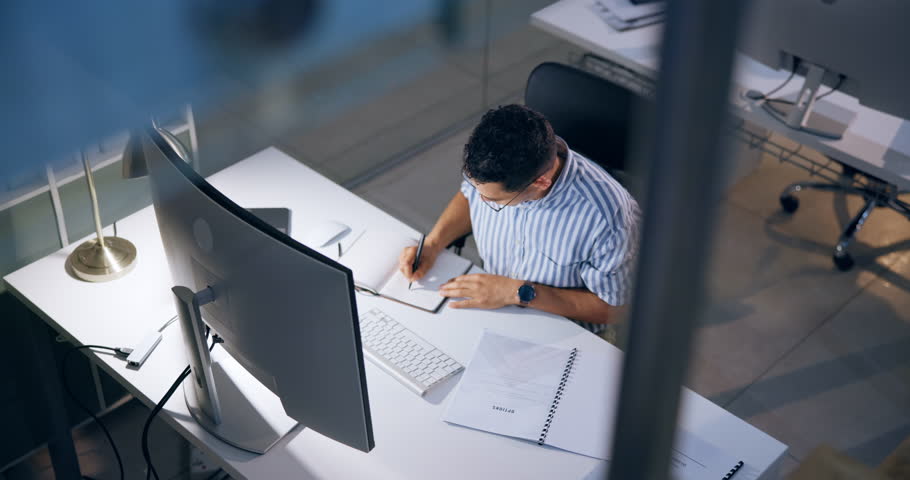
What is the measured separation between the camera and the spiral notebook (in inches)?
65.6

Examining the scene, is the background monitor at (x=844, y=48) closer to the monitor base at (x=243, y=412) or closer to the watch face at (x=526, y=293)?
the watch face at (x=526, y=293)

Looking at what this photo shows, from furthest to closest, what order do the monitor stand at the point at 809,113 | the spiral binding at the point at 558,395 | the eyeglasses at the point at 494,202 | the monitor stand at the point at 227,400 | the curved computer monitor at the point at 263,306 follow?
the monitor stand at the point at 809,113 → the eyeglasses at the point at 494,202 → the spiral binding at the point at 558,395 → the monitor stand at the point at 227,400 → the curved computer monitor at the point at 263,306

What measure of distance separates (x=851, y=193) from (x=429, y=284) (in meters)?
1.92

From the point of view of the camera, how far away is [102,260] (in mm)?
1998

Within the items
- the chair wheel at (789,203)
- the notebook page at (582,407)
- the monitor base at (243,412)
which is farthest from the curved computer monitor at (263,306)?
the chair wheel at (789,203)

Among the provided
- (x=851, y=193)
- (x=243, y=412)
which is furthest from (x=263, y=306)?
(x=851, y=193)

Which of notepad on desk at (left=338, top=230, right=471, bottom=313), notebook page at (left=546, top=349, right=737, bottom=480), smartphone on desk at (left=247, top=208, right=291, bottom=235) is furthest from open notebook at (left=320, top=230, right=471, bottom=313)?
notebook page at (left=546, top=349, right=737, bottom=480)

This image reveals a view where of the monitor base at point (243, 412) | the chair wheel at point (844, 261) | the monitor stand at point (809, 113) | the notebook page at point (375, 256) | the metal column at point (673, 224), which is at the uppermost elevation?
the metal column at point (673, 224)

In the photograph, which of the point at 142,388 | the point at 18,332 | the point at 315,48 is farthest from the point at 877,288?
the point at 315,48

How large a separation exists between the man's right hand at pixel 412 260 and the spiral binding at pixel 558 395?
1.27ft

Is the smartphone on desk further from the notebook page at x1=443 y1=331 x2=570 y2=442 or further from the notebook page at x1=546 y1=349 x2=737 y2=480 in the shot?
the notebook page at x1=546 y1=349 x2=737 y2=480

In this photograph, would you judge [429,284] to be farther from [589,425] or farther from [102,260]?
[102,260]

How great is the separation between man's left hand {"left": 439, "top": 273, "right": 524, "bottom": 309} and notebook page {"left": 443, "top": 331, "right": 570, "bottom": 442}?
0.27 ft

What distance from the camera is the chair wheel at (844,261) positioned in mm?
3023
